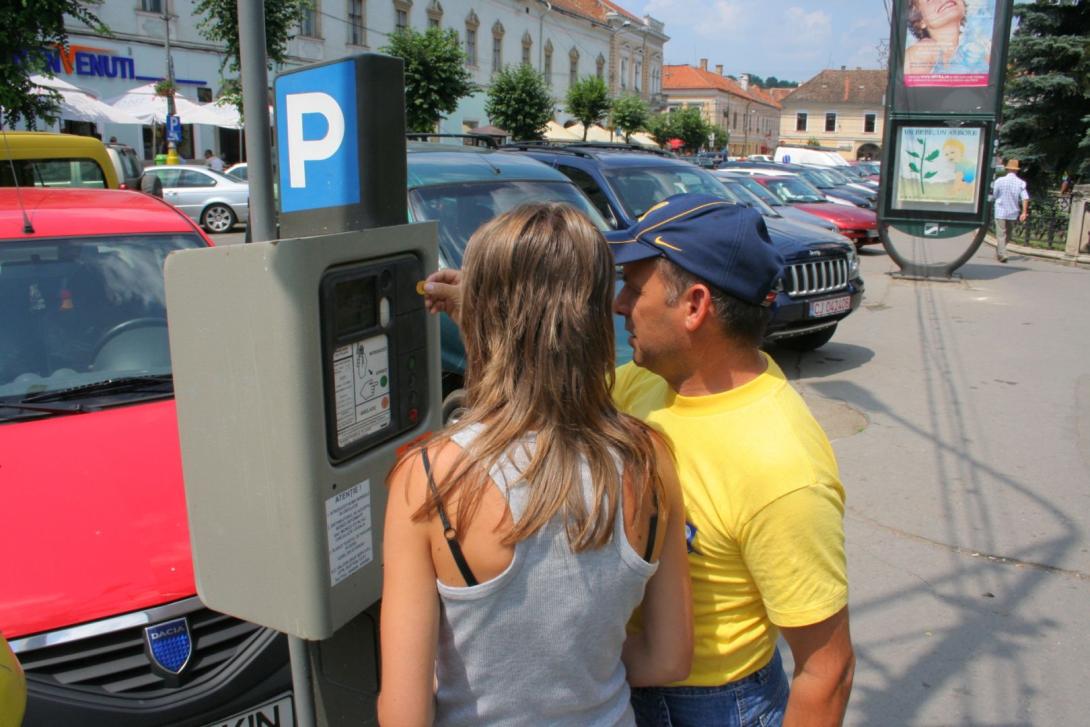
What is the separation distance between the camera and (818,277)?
7.66 meters

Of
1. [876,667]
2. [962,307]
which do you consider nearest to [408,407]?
[876,667]

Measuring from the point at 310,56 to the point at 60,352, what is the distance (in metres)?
33.1

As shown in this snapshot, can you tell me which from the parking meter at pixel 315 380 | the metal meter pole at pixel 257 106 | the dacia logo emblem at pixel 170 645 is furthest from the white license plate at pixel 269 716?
the metal meter pole at pixel 257 106

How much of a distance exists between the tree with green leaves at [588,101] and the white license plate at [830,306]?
29726mm

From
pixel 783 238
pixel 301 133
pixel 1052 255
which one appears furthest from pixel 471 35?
pixel 301 133

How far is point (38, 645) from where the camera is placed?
81.7 inches

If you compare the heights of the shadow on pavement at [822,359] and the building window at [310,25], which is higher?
the building window at [310,25]

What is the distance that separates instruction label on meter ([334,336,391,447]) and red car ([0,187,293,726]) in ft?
2.81

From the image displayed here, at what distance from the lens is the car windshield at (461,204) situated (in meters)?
5.49

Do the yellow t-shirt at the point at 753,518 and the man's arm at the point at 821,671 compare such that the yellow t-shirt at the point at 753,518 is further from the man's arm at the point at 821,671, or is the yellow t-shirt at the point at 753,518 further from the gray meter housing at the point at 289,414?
the gray meter housing at the point at 289,414

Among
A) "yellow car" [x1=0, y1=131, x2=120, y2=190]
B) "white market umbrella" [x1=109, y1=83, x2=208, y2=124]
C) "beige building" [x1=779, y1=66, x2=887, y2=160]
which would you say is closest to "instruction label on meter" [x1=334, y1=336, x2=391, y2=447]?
"yellow car" [x1=0, y1=131, x2=120, y2=190]

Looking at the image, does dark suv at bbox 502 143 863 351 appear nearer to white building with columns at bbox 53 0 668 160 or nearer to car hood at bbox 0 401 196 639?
car hood at bbox 0 401 196 639

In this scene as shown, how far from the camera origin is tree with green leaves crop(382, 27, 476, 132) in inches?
1061

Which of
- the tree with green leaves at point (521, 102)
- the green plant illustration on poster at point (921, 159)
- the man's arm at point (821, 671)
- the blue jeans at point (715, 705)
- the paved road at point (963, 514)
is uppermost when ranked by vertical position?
the tree with green leaves at point (521, 102)
